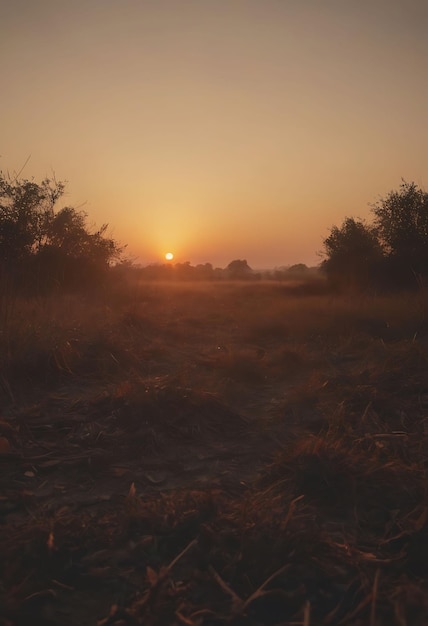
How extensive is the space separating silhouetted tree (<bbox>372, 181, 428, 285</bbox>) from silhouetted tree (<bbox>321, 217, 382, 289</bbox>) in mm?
1395

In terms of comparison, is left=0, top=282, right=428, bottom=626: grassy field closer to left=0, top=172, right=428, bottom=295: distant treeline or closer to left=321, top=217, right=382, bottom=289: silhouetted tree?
left=0, top=172, right=428, bottom=295: distant treeline

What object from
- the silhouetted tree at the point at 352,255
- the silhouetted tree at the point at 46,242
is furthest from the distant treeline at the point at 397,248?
the silhouetted tree at the point at 46,242

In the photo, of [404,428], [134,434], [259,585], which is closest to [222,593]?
[259,585]

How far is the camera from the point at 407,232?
24516 mm

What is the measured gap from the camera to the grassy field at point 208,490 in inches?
87.4

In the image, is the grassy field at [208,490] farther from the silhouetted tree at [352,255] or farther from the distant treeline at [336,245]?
the silhouetted tree at [352,255]

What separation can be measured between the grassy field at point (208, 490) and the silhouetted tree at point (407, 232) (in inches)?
731

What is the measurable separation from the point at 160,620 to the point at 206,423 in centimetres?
276

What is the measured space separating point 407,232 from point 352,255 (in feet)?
19.8

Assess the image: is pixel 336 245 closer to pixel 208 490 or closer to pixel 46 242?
pixel 46 242

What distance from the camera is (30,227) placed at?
56.1 ft

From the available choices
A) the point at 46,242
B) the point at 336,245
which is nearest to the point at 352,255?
the point at 336,245

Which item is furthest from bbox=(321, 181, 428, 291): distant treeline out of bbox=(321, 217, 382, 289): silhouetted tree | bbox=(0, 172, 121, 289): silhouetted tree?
bbox=(0, 172, 121, 289): silhouetted tree

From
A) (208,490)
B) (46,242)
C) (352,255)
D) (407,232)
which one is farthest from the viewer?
(352,255)
